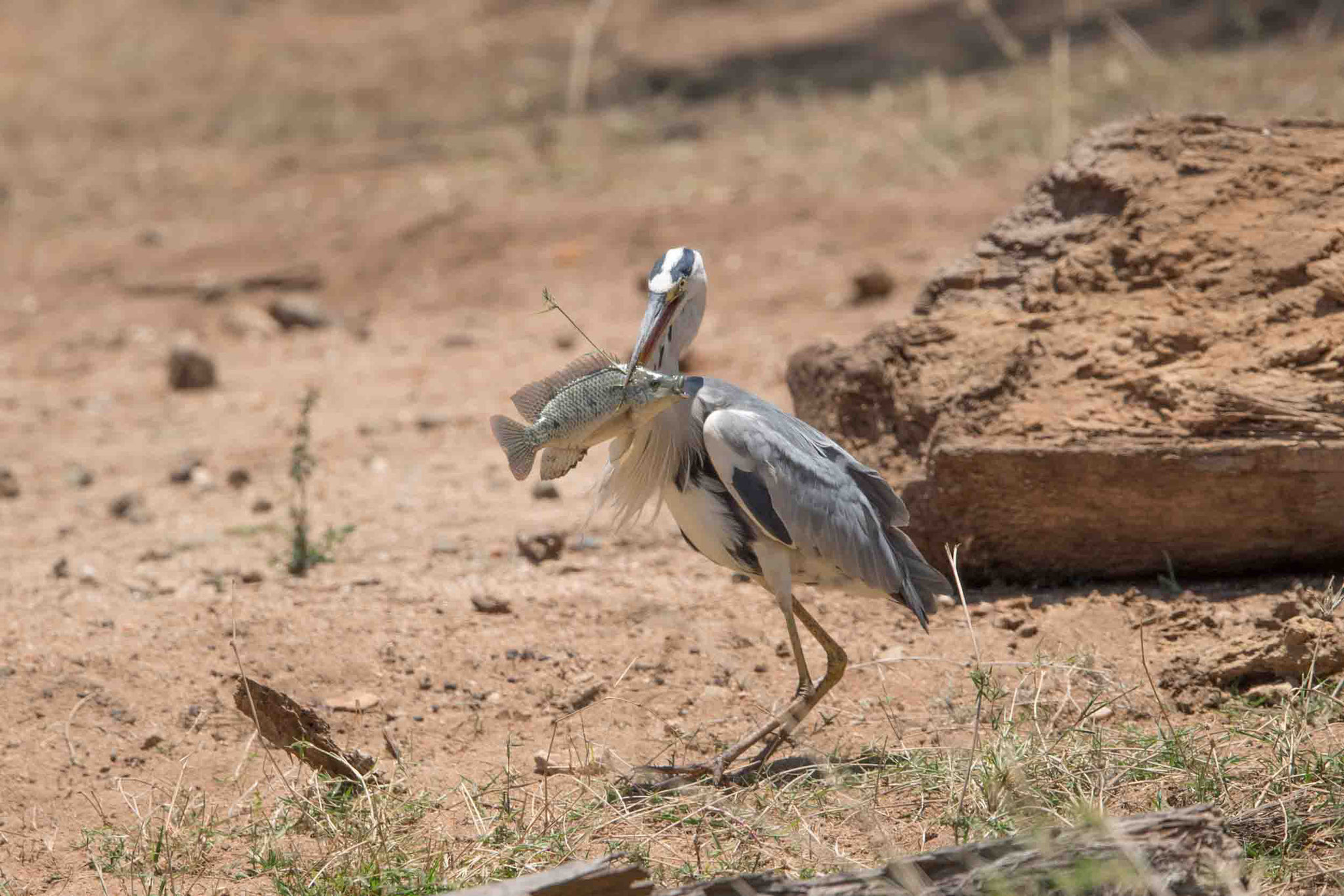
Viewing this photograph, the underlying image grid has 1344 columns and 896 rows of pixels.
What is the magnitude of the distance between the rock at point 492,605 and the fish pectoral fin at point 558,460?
118 centimetres

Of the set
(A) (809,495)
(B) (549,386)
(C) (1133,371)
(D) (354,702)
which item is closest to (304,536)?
(D) (354,702)

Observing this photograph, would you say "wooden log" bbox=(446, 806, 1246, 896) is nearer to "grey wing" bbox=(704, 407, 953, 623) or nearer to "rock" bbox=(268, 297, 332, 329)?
"grey wing" bbox=(704, 407, 953, 623)

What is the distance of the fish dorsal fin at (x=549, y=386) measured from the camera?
376cm

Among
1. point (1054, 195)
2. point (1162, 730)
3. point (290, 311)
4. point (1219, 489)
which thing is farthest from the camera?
point (290, 311)

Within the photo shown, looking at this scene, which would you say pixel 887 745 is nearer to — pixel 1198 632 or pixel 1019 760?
pixel 1019 760

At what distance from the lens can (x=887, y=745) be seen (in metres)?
4.00

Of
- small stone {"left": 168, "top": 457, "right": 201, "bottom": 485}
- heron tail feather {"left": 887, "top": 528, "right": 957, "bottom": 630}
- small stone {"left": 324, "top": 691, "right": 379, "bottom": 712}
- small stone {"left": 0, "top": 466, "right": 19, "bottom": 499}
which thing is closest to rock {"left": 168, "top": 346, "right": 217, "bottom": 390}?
small stone {"left": 168, "top": 457, "right": 201, "bottom": 485}

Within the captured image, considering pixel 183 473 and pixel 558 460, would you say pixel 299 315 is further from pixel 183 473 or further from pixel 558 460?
pixel 558 460

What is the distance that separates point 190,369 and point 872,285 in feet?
12.5

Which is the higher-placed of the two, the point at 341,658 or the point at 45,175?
the point at 45,175

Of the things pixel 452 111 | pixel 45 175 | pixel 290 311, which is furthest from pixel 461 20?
pixel 290 311

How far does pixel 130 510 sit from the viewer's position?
6.25m

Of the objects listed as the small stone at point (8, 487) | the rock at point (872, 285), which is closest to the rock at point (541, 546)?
the small stone at point (8, 487)

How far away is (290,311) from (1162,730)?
6.57 meters
